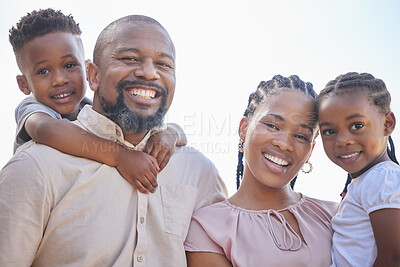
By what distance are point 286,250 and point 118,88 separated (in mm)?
1530

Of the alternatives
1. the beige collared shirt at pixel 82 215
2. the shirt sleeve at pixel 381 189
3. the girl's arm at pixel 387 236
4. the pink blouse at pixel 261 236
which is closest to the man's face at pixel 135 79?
the beige collared shirt at pixel 82 215

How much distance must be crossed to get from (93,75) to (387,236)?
217 cm

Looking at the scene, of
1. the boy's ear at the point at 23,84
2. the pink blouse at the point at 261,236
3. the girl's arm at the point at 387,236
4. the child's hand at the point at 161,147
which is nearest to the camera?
the girl's arm at the point at 387,236

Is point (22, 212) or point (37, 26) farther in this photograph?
point (37, 26)

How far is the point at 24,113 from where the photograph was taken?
3027 mm

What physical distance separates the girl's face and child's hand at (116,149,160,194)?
1230 millimetres

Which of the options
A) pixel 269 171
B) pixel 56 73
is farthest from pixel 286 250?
pixel 56 73

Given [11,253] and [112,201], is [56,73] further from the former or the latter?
[11,253]

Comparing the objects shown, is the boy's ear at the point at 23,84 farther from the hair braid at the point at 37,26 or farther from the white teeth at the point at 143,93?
the white teeth at the point at 143,93

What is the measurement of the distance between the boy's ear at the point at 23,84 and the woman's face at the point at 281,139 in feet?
6.39

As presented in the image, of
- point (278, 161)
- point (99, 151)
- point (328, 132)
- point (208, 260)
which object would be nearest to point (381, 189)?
point (328, 132)

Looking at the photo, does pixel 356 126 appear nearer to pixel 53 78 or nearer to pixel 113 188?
pixel 113 188

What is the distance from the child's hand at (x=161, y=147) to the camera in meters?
2.75

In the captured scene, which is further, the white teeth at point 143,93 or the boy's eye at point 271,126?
the boy's eye at point 271,126
